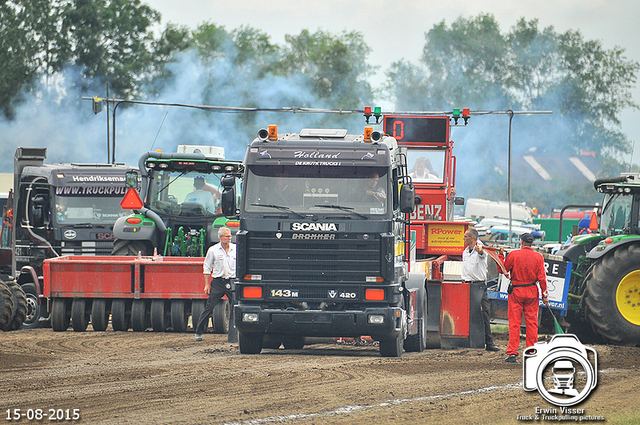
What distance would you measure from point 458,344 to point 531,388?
4186 millimetres

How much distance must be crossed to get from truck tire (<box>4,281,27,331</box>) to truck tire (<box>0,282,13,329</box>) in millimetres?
116

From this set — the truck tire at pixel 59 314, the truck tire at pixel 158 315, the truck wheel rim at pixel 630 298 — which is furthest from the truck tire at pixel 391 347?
the truck tire at pixel 59 314

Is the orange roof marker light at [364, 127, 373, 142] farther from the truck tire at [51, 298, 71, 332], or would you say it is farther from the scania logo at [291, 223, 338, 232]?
the truck tire at [51, 298, 71, 332]

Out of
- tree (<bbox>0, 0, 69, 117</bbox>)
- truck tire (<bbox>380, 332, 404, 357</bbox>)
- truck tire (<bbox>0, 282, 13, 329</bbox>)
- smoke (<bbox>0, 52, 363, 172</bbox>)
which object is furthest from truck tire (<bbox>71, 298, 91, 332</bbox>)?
tree (<bbox>0, 0, 69, 117</bbox>)

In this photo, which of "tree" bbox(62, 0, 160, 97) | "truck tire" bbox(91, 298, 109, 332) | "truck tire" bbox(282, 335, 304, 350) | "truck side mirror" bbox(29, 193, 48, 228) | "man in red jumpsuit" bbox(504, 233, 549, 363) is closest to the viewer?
"man in red jumpsuit" bbox(504, 233, 549, 363)

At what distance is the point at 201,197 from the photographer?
19.1m

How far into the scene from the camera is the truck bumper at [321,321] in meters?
12.7

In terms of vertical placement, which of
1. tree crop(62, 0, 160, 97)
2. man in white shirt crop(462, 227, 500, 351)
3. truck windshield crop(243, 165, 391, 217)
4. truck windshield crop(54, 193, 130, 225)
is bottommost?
man in white shirt crop(462, 227, 500, 351)

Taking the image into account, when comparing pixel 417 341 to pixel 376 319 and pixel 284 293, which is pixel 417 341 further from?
pixel 284 293

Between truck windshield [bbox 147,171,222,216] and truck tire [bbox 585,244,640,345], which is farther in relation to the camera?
truck windshield [bbox 147,171,222,216]

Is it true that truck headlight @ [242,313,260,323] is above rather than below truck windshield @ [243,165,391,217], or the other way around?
below

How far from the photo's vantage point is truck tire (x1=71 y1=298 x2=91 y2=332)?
17.3m

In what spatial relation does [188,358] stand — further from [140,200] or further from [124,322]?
[140,200]

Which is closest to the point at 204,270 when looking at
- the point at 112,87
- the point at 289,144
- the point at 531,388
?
the point at 289,144
